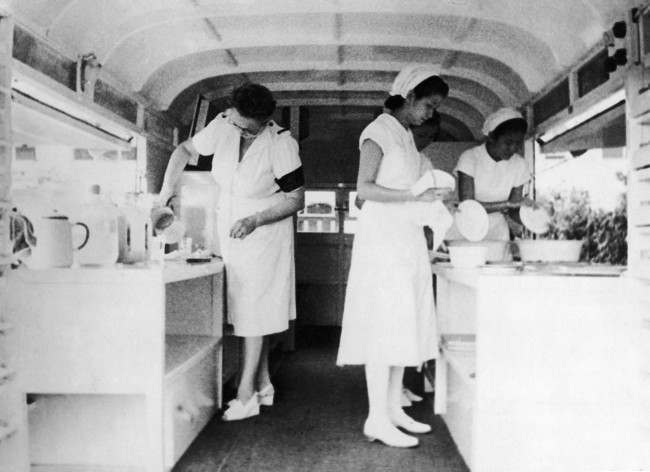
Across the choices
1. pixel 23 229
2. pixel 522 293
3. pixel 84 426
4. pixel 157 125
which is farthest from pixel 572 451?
pixel 157 125

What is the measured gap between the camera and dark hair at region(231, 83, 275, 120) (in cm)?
290

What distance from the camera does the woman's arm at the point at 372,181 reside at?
2.57 meters

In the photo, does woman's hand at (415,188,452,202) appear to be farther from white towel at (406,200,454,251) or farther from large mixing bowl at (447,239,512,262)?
large mixing bowl at (447,239,512,262)

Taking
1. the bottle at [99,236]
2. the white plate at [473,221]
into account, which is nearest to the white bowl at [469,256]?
the white plate at [473,221]

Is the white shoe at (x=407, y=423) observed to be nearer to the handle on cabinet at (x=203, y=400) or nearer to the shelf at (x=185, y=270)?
the handle on cabinet at (x=203, y=400)

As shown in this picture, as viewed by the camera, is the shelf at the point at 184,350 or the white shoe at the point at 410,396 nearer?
the shelf at the point at 184,350

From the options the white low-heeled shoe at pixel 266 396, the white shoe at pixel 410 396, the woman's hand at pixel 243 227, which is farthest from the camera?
the white shoe at pixel 410 396

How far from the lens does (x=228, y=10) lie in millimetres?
3002

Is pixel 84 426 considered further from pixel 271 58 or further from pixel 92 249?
pixel 271 58

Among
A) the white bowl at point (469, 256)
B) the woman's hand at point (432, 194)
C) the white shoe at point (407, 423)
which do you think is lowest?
the white shoe at point (407, 423)

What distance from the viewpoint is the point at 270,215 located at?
9.98 ft

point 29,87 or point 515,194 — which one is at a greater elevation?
point 29,87

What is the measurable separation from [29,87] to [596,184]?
9.70ft

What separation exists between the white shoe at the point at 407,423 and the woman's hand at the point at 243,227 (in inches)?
43.8
